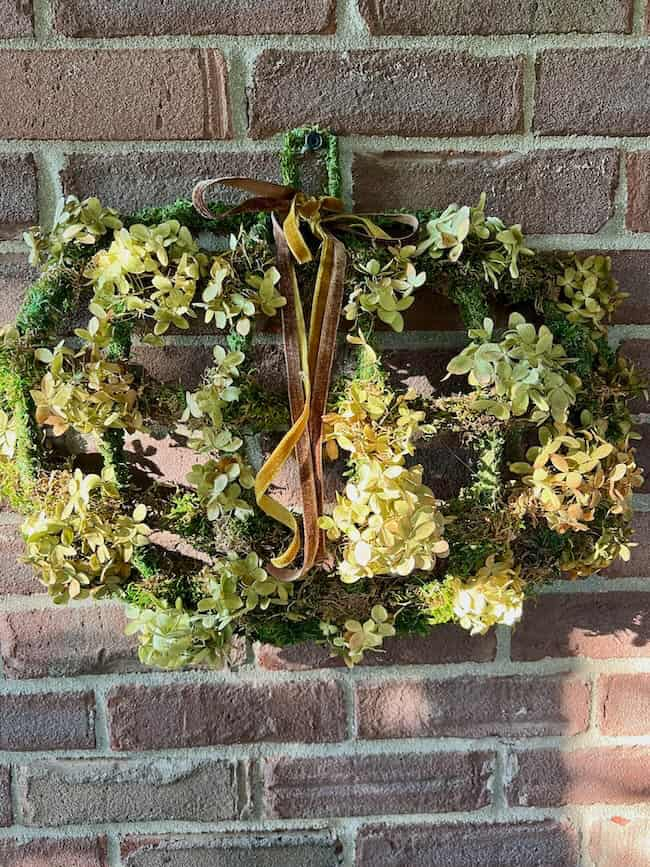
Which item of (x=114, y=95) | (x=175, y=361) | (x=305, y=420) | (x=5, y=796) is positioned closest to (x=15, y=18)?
(x=114, y=95)

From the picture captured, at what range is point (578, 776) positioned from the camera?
30.2 inches

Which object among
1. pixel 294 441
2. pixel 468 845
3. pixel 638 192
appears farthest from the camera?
pixel 468 845

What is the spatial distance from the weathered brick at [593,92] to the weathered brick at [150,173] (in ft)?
0.82

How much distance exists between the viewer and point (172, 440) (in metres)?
0.69

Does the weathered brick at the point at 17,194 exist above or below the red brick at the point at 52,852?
above

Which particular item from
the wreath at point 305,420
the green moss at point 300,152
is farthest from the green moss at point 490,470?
the green moss at point 300,152

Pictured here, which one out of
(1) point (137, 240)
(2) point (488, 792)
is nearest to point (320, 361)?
(1) point (137, 240)

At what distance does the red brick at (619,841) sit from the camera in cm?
77

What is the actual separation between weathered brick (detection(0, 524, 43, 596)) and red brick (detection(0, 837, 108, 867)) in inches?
10.8

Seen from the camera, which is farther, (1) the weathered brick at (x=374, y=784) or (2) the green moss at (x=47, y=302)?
(1) the weathered brick at (x=374, y=784)

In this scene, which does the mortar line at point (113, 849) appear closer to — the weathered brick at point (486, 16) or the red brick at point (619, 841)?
the red brick at point (619, 841)

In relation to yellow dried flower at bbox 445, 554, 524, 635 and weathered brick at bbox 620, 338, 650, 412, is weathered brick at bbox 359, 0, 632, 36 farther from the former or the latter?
yellow dried flower at bbox 445, 554, 524, 635

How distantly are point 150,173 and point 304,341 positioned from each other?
0.72 feet

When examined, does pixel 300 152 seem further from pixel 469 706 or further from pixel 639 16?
pixel 469 706
